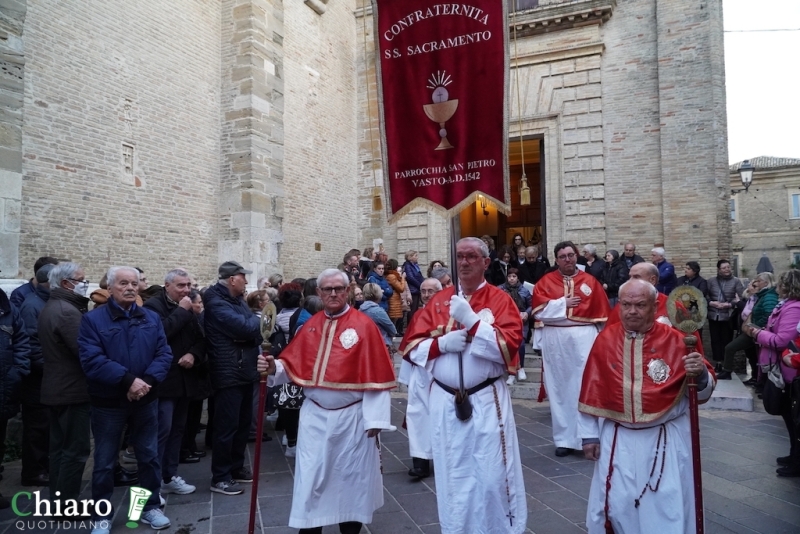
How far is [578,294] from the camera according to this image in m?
6.02

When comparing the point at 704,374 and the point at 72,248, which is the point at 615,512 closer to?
the point at 704,374

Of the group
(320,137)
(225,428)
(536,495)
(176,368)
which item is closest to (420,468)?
(536,495)

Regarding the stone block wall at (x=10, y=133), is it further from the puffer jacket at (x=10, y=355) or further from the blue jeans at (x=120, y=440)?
the blue jeans at (x=120, y=440)

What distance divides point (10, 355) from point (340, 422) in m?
2.89

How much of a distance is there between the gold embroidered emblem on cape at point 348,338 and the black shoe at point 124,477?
2732 millimetres

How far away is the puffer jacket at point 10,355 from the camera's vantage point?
448cm

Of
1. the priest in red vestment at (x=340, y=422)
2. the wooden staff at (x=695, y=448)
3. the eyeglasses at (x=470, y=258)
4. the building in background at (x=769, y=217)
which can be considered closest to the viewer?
the wooden staff at (x=695, y=448)

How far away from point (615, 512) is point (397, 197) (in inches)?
112

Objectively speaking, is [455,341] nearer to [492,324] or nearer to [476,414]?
[492,324]

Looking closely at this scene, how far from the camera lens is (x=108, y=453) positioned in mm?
4051

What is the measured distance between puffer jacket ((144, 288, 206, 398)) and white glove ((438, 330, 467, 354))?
2.65 metres

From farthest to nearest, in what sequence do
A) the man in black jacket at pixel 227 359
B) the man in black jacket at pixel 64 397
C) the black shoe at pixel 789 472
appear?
the black shoe at pixel 789 472 < the man in black jacket at pixel 227 359 < the man in black jacket at pixel 64 397

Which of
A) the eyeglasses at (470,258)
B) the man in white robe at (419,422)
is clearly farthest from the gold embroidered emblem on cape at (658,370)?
the man in white robe at (419,422)

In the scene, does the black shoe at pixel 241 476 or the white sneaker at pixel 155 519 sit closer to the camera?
the white sneaker at pixel 155 519
